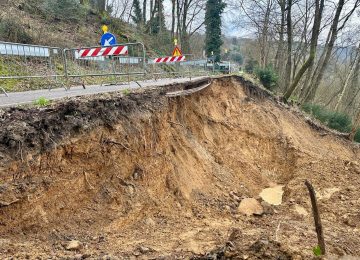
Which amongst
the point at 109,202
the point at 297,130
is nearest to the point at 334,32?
the point at 297,130

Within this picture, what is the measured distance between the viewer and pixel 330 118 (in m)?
20.9

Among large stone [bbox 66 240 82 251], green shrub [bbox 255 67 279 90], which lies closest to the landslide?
large stone [bbox 66 240 82 251]

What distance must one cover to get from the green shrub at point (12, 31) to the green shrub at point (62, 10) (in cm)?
541

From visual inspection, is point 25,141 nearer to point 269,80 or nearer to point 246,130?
point 246,130

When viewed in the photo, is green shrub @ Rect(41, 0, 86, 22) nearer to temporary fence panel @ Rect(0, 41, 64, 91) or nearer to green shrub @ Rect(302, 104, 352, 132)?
temporary fence panel @ Rect(0, 41, 64, 91)

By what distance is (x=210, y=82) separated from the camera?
493 inches

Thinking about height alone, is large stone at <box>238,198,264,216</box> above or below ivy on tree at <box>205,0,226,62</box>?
below

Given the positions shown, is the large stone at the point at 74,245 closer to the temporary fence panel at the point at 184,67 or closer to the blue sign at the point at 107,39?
the blue sign at the point at 107,39

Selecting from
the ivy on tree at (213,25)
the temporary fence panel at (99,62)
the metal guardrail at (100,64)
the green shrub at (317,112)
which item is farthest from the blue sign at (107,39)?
the ivy on tree at (213,25)

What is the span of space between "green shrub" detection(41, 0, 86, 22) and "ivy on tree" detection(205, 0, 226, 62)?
14530 mm

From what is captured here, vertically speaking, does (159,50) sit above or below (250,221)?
above

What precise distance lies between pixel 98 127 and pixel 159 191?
6.25 feet

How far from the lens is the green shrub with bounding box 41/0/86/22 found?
19734 millimetres

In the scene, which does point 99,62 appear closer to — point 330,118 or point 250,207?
point 250,207
